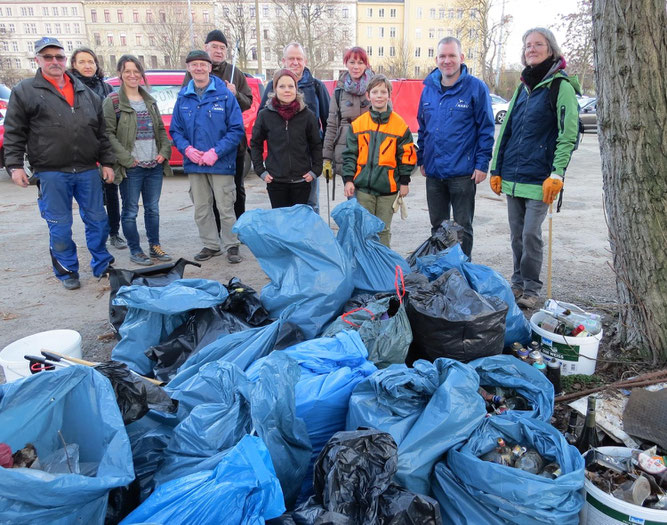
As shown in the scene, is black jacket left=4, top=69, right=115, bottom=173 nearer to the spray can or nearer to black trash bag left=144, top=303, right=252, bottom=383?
black trash bag left=144, top=303, right=252, bottom=383

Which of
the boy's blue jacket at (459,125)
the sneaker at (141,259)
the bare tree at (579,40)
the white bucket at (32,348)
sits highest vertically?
the bare tree at (579,40)

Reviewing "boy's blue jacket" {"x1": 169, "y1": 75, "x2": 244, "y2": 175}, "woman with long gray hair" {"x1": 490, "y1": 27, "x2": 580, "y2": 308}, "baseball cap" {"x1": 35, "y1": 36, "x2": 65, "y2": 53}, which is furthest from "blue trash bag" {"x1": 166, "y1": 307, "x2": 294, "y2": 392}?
"baseball cap" {"x1": 35, "y1": 36, "x2": 65, "y2": 53}

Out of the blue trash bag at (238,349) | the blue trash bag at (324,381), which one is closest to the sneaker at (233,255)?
the blue trash bag at (238,349)

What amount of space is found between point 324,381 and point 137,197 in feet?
11.6

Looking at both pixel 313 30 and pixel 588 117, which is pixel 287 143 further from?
pixel 313 30

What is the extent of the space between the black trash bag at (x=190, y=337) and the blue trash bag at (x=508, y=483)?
157 centimetres

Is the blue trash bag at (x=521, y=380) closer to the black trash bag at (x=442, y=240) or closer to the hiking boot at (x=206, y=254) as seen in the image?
the black trash bag at (x=442, y=240)

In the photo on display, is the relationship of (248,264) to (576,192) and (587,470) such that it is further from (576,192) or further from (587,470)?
(576,192)

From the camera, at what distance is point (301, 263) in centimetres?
311

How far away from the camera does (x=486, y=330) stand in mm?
2598

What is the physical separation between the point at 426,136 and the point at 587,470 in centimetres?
294

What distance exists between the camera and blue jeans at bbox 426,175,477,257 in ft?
13.5

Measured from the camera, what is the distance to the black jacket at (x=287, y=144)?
14.6 ft

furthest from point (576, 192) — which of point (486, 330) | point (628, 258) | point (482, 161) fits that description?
point (486, 330)
